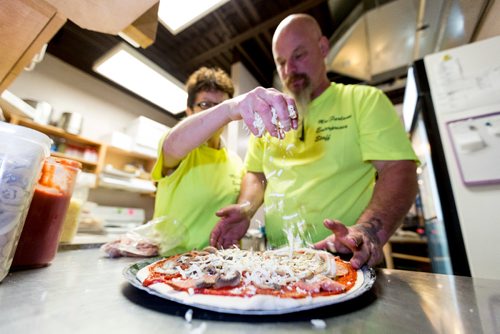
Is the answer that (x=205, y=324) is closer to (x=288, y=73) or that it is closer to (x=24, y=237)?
(x=24, y=237)

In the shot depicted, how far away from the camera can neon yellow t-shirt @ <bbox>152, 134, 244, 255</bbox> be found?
3.62ft

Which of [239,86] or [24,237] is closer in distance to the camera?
[24,237]

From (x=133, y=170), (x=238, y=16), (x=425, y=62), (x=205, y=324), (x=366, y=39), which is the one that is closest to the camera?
(x=205, y=324)

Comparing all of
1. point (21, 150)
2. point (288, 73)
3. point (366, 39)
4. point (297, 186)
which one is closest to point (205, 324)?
point (21, 150)

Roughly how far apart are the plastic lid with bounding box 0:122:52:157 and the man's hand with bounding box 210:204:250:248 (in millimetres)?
541

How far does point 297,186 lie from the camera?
3.38 feet

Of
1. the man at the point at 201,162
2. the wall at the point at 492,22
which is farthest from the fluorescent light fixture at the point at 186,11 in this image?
the wall at the point at 492,22

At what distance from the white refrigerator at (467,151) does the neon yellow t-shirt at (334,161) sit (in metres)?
0.65

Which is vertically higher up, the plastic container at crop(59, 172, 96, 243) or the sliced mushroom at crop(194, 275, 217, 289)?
the plastic container at crop(59, 172, 96, 243)

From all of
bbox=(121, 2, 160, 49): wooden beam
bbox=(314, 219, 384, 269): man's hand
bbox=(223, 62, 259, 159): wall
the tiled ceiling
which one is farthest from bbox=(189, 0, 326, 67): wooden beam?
bbox=(314, 219, 384, 269): man's hand

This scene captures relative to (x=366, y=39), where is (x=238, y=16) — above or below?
below

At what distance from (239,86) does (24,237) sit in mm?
1303

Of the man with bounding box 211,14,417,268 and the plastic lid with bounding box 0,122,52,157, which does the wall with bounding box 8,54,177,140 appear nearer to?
the man with bounding box 211,14,417,268

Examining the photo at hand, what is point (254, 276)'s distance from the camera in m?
0.50
